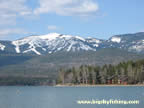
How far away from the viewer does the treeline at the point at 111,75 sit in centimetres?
17625

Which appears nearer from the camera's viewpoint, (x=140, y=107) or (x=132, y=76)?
(x=140, y=107)

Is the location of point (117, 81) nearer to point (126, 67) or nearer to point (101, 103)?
point (126, 67)

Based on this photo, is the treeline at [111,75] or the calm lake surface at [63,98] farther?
the treeline at [111,75]

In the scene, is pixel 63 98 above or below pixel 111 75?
above

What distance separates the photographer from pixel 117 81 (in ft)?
596

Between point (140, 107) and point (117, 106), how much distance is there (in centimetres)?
499

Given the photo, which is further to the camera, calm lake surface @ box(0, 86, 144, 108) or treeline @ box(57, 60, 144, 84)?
treeline @ box(57, 60, 144, 84)

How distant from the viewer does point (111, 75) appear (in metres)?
184

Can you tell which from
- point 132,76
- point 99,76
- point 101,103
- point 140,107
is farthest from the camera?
point 99,76

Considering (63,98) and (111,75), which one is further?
(111,75)

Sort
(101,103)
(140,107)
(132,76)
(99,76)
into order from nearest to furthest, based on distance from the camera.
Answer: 1. (140,107)
2. (101,103)
3. (132,76)
4. (99,76)

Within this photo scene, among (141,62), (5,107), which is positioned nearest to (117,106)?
(5,107)

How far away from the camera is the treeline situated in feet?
578

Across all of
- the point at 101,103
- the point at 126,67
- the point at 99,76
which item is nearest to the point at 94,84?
the point at 99,76
